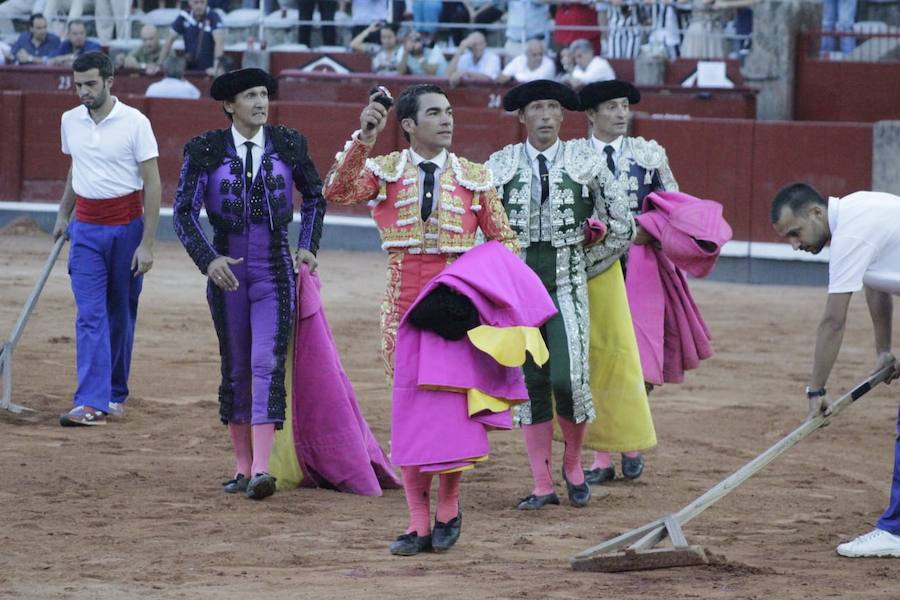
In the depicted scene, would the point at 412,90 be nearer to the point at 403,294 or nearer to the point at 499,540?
the point at 403,294

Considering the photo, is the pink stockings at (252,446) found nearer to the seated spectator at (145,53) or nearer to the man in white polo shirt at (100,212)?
the man in white polo shirt at (100,212)

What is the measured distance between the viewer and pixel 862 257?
5012 mm

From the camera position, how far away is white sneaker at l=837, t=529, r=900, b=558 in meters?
5.31

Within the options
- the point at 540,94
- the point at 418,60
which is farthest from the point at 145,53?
the point at 540,94

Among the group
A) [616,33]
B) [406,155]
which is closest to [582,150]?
[406,155]

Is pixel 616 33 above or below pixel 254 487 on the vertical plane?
above

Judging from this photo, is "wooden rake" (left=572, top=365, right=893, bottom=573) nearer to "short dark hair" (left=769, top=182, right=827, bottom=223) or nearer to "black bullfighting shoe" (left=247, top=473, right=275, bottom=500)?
"short dark hair" (left=769, top=182, right=827, bottom=223)

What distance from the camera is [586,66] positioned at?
46.4 feet

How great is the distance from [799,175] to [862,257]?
8861 millimetres

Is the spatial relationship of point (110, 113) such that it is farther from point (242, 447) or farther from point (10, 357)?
point (242, 447)

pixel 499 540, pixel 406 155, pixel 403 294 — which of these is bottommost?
pixel 499 540

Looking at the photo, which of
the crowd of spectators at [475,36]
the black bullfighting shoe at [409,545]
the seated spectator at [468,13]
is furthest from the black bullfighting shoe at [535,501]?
the seated spectator at [468,13]

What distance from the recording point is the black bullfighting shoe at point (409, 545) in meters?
5.34

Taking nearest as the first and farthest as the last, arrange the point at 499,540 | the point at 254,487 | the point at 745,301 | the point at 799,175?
→ the point at 499,540 → the point at 254,487 → the point at 745,301 → the point at 799,175
